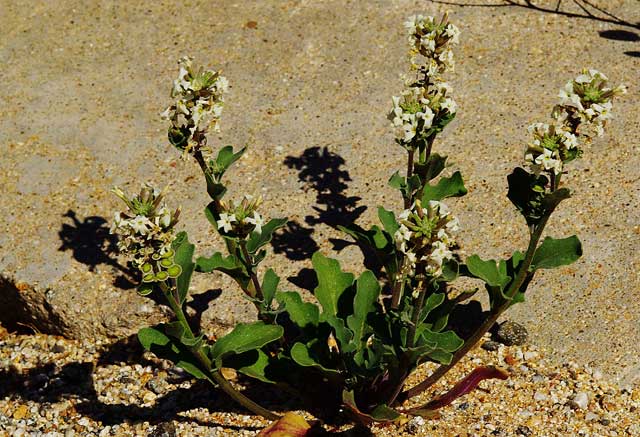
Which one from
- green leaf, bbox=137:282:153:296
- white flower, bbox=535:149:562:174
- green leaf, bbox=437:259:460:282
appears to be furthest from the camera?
green leaf, bbox=137:282:153:296

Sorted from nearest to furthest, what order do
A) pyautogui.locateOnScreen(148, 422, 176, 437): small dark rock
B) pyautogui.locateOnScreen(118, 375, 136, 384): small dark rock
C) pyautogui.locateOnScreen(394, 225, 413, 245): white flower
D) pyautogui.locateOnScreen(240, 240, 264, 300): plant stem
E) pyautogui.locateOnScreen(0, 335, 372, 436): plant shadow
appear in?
pyautogui.locateOnScreen(394, 225, 413, 245): white flower
pyautogui.locateOnScreen(240, 240, 264, 300): plant stem
pyautogui.locateOnScreen(148, 422, 176, 437): small dark rock
pyautogui.locateOnScreen(0, 335, 372, 436): plant shadow
pyautogui.locateOnScreen(118, 375, 136, 384): small dark rock

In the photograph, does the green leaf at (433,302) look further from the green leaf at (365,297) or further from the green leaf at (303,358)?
the green leaf at (303,358)

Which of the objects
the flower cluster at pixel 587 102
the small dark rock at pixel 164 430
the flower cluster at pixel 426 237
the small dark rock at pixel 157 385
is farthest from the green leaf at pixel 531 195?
the small dark rock at pixel 157 385

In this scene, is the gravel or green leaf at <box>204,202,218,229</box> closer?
green leaf at <box>204,202,218,229</box>

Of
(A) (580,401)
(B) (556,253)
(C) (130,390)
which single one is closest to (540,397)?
(A) (580,401)

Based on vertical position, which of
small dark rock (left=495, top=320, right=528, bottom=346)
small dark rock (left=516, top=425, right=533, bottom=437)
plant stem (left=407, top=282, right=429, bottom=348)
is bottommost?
small dark rock (left=516, top=425, right=533, bottom=437)

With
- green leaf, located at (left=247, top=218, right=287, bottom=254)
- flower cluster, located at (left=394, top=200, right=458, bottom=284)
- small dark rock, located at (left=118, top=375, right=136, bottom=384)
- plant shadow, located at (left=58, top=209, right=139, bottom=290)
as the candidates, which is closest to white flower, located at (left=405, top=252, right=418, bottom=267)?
flower cluster, located at (left=394, top=200, right=458, bottom=284)

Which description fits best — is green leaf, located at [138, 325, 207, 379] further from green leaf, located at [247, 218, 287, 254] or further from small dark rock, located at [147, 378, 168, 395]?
small dark rock, located at [147, 378, 168, 395]

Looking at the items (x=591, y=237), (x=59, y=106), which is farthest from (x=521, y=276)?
(x=59, y=106)

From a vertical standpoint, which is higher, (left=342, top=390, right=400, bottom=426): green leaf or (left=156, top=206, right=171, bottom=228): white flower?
(left=156, top=206, right=171, bottom=228): white flower
